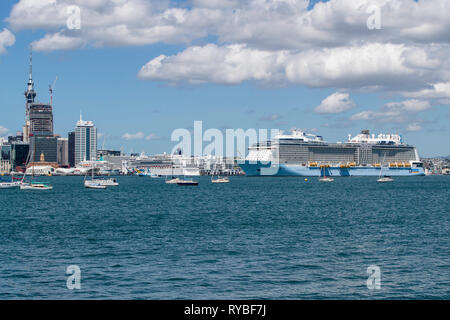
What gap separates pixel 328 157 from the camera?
172625mm

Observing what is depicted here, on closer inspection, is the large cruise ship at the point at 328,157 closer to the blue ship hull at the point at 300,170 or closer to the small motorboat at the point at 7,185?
the blue ship hull at the point at 300,170

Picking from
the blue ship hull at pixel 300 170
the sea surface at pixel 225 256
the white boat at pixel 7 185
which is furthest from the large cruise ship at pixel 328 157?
the sea surface at pixel 225 256

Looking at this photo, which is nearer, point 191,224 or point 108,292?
point 108,292

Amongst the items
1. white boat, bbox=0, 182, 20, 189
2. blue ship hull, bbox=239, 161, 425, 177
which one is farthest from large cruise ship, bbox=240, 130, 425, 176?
white boat, bbox=0, 182, 20, 189

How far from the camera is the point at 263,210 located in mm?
47062

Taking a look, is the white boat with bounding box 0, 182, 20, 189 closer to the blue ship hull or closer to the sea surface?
the sea surface

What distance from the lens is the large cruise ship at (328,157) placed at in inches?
6344

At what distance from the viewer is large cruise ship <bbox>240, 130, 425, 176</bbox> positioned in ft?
529

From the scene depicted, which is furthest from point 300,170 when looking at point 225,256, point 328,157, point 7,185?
point 225,256

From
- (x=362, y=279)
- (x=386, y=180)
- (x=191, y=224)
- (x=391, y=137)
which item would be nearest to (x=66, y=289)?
(x=362, y=279)
